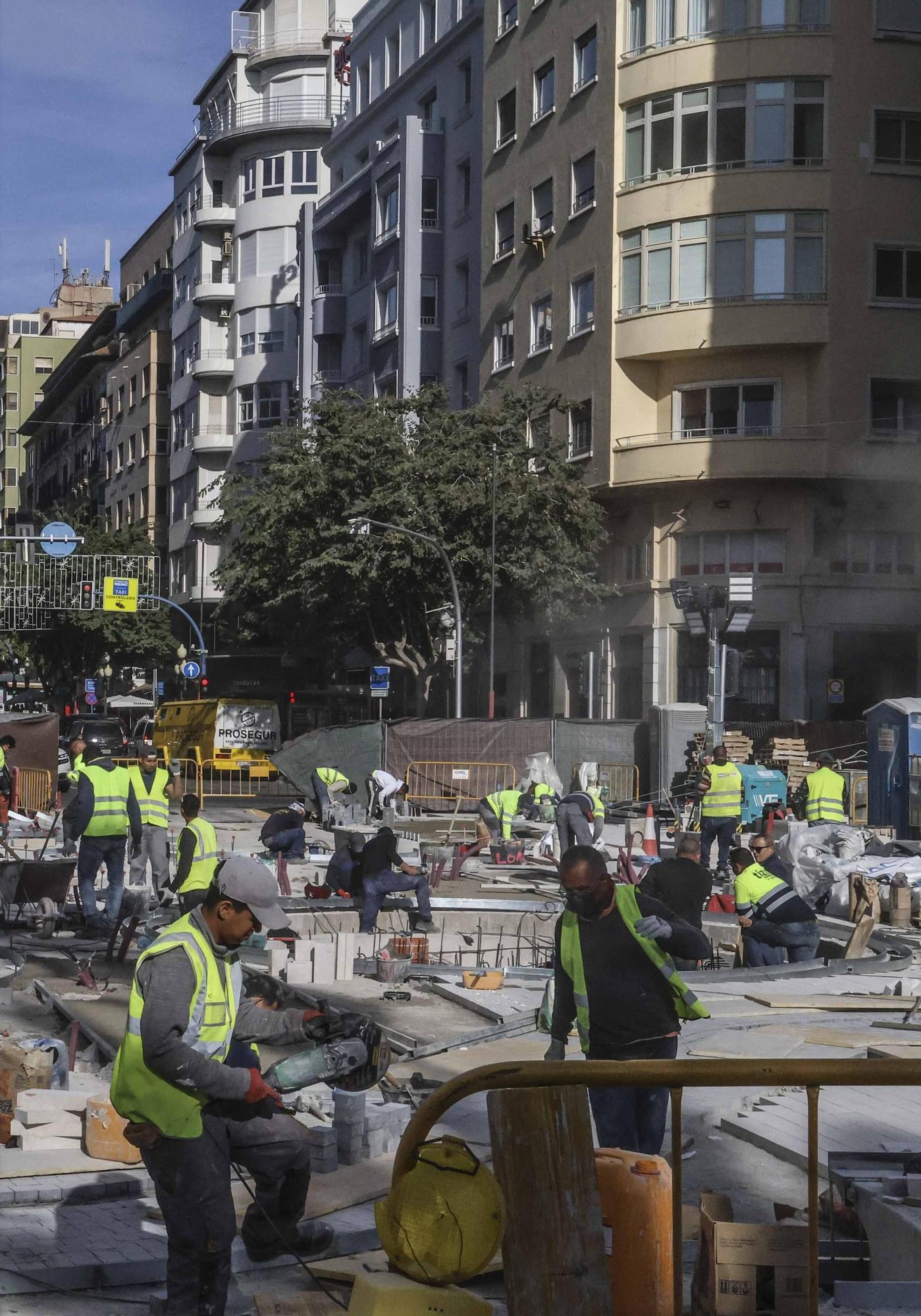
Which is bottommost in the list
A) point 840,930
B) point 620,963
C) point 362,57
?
point 840,930

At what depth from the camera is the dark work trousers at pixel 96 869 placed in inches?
610

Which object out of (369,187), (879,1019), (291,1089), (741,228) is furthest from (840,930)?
(369,187)

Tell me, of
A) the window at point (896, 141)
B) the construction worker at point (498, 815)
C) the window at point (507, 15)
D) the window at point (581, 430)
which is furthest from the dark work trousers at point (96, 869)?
the window at point (507, 15)

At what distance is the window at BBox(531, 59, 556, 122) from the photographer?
1656 inches

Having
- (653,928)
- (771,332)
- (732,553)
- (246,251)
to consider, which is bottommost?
(653,928)

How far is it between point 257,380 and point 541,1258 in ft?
199

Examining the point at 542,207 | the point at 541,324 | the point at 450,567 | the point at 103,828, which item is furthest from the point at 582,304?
the point at 103,828

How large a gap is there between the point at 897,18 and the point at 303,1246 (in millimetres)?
36149

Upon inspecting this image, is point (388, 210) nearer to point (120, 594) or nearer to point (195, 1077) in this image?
point (120, 594)

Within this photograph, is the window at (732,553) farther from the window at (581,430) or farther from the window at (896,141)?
the window at (896,141)

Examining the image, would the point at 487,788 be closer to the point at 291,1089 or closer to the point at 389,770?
the point at 389,770

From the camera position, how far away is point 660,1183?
5332 mm

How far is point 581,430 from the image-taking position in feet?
132

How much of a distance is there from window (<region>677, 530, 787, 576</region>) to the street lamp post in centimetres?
530
